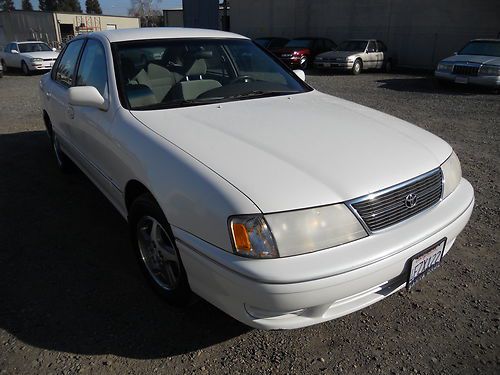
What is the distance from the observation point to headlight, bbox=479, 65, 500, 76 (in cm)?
1038

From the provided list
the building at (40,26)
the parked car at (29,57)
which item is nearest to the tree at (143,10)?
the building at (40,26)

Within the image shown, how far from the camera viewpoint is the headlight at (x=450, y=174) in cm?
238

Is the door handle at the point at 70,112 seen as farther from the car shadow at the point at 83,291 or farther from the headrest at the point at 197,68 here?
the headrest at the point at 197,68

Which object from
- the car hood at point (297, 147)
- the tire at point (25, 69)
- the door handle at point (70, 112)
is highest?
the car hood at point (297, 147)

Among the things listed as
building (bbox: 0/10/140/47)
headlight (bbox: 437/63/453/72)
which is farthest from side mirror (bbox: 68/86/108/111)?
building (bbox: 0/10/140/47)

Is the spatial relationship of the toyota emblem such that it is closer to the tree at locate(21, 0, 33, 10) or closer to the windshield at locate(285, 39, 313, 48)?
the windshield at locate(285, 39, 313, 48)

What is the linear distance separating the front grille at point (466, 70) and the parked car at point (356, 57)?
4896 millimetres

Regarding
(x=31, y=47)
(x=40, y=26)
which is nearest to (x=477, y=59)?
(x=31, y=47)

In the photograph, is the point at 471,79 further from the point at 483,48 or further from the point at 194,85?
the point at 194,85

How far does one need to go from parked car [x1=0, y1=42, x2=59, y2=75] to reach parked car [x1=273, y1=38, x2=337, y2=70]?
364 inches

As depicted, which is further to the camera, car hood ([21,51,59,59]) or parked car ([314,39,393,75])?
car hood ([21,51,59,59])

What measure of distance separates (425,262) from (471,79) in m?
10.6

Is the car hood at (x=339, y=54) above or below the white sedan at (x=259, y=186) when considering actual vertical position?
below

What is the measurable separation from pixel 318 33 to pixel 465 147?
19.9 metres
